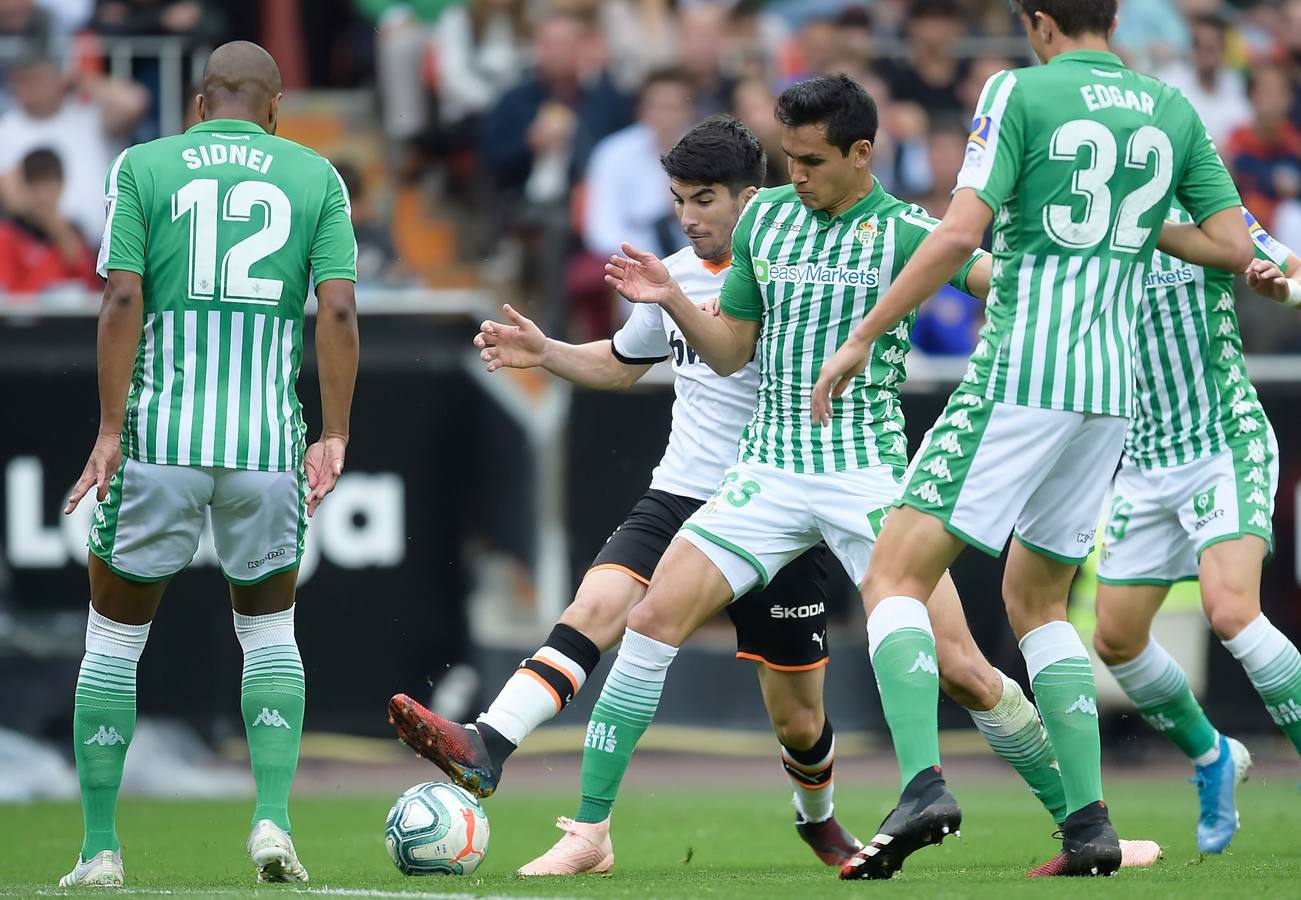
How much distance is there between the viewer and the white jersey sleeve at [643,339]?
6512 millimetres

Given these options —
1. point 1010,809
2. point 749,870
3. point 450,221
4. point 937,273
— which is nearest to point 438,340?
point 450,221

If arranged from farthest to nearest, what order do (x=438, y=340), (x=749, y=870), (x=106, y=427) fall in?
(x=438, y=340) < (x=749, y=870) < (x=106, y=427)

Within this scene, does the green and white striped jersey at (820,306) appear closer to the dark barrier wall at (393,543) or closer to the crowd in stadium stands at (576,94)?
the dark barrier wall at (393,543)

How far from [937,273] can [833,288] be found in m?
0.82

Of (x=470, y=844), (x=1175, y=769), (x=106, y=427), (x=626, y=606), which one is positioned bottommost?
(x=1175, y=769)

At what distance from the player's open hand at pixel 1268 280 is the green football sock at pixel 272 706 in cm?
315

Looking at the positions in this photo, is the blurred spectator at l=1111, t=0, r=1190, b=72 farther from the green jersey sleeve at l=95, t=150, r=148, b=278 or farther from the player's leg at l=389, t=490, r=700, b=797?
the green jersey sleeve at l=95, t=150, r=148, b=278

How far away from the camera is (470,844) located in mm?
5582

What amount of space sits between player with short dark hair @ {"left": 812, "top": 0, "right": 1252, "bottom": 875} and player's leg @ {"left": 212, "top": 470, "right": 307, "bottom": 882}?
68.9 inches

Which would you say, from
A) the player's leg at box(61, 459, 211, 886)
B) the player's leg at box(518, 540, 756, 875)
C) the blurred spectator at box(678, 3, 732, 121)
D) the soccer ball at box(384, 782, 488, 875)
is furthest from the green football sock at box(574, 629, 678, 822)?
the blurred spectator at box(678, 3, 732, 121)

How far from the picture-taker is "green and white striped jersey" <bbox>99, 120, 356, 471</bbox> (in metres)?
5.62

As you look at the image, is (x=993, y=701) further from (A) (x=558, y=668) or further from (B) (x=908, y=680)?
(A) (x=558, y=668)

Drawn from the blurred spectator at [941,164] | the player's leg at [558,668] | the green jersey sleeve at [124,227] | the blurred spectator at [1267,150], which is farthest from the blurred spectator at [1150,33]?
the green jersey sleeve at [124,227]

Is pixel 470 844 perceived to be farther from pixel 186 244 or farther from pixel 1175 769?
pixel 1175 769
